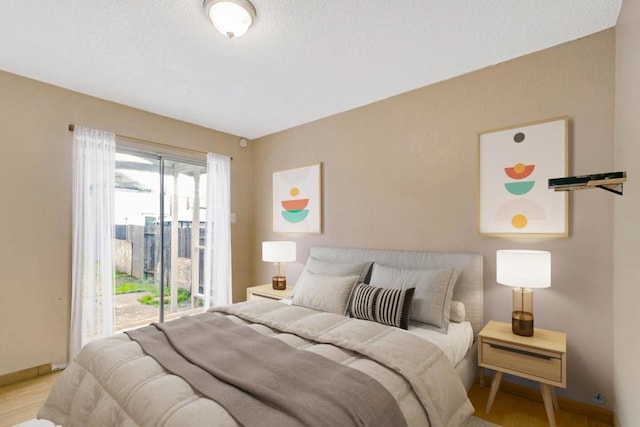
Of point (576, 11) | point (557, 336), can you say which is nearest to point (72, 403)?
point (557, 336)

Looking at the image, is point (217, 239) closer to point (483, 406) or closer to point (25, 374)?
point (25, 374)

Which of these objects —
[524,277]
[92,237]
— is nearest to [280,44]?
[524,277]

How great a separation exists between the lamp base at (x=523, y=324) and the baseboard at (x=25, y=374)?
3895 mm

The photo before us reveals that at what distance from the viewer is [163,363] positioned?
158 centimetres

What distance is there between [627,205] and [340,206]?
7.74 ft

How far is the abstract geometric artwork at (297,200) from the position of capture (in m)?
3.78

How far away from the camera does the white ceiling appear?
1886 mm

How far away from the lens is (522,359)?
1.99 meters

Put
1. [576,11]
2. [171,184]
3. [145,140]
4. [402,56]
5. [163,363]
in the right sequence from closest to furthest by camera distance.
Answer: [163,363], [576,11], [402,56], [145,140], [171,184]

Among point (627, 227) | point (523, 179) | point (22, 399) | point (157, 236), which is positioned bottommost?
point (22, 399)

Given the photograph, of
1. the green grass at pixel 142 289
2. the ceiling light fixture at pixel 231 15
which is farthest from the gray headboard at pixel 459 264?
the green grass at pixel 142 289

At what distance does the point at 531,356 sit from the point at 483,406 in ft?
1.86

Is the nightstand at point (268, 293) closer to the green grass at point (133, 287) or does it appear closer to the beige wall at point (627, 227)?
the green grass at point (133, 287)

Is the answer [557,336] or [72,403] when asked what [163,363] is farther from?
[557,336]
